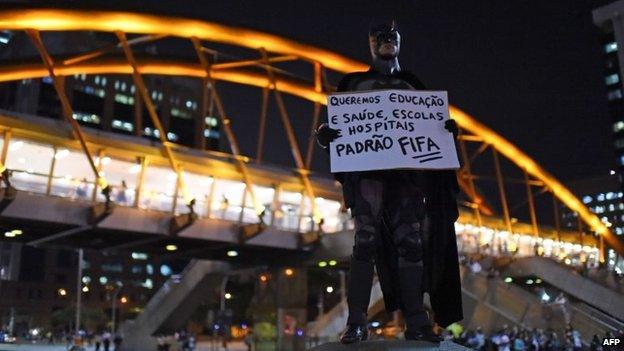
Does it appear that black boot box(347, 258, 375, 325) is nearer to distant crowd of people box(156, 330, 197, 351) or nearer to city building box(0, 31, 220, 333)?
distant crowd of people box(156, 330, 197, 351)

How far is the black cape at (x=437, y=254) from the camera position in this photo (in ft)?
23.9

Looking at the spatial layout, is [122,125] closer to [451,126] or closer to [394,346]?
[451,126]

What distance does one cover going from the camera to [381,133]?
6.92 meters

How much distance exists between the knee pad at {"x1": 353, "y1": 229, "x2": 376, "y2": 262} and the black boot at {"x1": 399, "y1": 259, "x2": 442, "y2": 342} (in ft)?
1.17

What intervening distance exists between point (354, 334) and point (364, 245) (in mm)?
941

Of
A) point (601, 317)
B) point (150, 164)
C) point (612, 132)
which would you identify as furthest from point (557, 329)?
point (612, 132)

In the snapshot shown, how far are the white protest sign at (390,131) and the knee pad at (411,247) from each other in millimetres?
801

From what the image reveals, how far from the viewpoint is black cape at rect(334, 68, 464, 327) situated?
7281 millimetres

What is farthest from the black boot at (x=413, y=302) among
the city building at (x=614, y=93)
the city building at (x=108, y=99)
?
the city building at (x=614, y=93)

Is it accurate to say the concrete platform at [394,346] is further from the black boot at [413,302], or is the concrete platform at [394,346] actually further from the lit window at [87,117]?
the lit window at [87,117]

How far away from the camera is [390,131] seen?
6930 mm

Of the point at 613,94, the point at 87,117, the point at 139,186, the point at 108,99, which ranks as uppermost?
the point at 108,99

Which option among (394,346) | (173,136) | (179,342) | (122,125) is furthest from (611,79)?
(394,346)

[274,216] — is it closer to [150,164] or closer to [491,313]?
[150,164]
